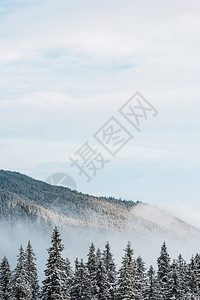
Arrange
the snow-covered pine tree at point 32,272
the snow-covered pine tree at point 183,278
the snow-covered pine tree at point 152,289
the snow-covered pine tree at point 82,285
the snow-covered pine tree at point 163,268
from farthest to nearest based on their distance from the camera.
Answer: the snow-covered pine tree at point 32,272
the snow-covered pine tree at point 163,268
the snow-covered pine tree at point 183,278
the snow-covered pine tree at point 82,285
the snow-covered pine tree at point 152,289

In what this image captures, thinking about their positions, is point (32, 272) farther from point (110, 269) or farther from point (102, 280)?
point (102, 280)

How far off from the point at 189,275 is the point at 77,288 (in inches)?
550

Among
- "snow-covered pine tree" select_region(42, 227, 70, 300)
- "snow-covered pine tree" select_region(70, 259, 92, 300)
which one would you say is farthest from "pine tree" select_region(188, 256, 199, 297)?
"snow-covered pine tree" select_region(42, 227, 70, 300)

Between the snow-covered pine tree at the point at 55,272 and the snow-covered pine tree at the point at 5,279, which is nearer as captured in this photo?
the snow-covered pine tree at the point at 55,272

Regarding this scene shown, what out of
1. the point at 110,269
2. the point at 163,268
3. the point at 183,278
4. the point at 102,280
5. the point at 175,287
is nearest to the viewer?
the point at 175,287

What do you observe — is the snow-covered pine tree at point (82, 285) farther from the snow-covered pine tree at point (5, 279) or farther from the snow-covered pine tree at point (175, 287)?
the snow-covered pine tree at point (175, 287)

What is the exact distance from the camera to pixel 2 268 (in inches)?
2968

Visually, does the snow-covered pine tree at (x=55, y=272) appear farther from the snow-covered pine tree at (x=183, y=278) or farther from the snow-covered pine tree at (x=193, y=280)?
the snow-covered pine tree at (x=193, y=280)

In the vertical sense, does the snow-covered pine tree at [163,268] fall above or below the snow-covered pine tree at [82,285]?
above

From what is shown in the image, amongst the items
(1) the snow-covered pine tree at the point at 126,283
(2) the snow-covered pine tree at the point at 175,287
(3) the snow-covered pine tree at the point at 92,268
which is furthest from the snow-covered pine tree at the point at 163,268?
(1) the snow-covered pine tree at the point at 126,283

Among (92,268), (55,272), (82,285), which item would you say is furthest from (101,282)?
(55,272)

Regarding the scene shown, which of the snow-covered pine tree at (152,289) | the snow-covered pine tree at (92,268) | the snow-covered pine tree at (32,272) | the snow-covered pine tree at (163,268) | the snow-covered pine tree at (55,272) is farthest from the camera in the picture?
the snow-covered pine tree at (32,272)

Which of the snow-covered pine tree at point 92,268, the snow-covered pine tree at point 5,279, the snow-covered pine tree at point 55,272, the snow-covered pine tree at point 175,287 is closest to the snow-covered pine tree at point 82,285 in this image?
the snow-covered pine tree at point 92,268

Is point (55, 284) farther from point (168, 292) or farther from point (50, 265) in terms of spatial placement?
point (168, 292)
